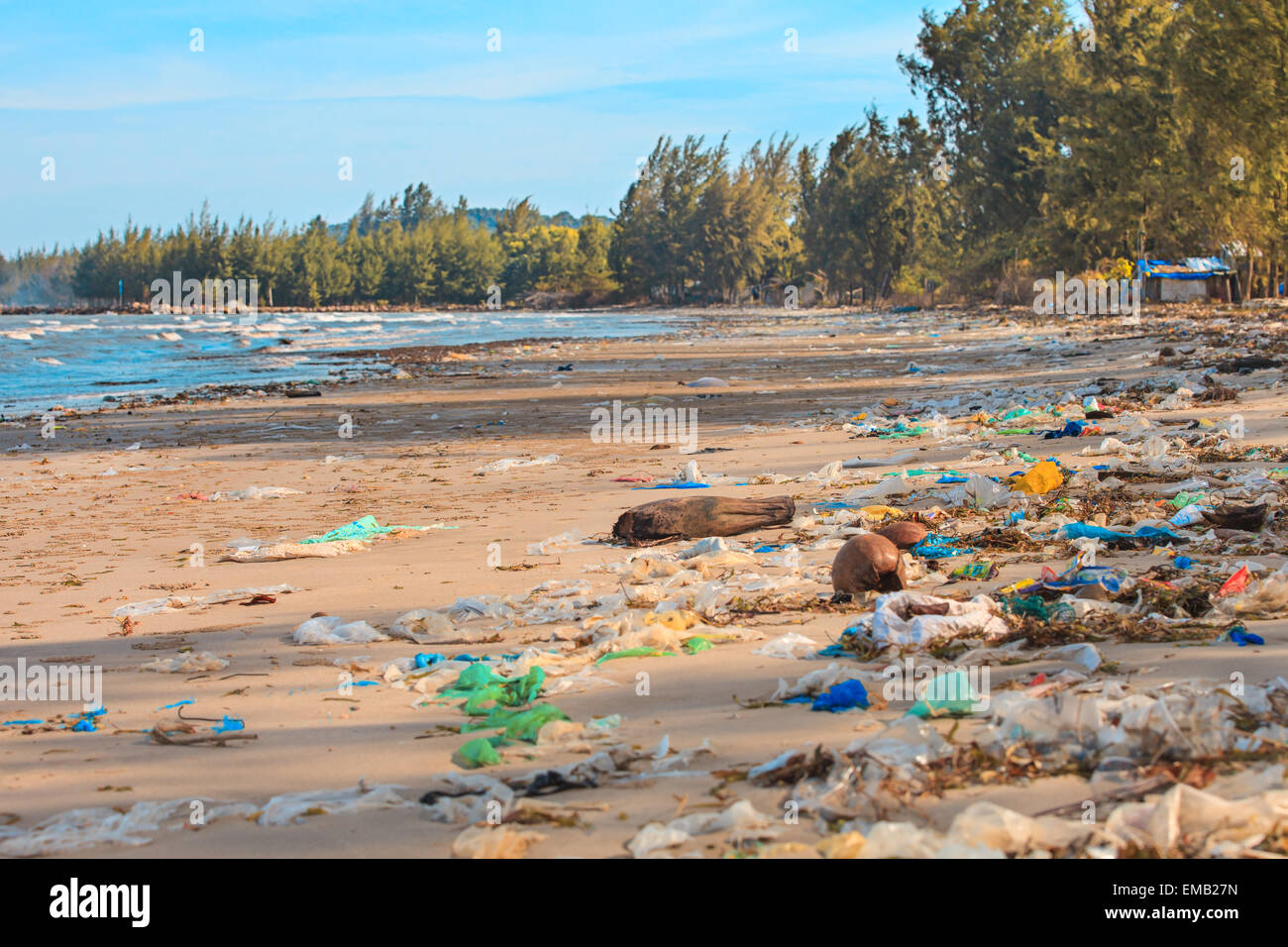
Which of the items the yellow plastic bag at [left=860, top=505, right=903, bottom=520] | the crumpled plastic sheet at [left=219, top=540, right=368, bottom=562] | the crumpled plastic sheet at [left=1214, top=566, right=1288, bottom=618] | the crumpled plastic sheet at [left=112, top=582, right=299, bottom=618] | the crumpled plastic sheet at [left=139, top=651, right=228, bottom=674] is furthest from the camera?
the yellow plastic bag at [left=860, top=505, right=903, bottom=520]

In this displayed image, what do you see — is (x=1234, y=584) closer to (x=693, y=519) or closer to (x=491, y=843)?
(x=693, y=519)

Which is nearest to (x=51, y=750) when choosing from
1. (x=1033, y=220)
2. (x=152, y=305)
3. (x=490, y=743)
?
(x=490, y=743)

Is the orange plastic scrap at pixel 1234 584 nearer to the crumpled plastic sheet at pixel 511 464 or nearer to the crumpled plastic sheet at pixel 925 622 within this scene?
the crumpled plastic sheet at pixel 925 622

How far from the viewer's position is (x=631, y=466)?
9.87 m

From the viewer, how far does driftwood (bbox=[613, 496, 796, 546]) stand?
6.45 metres

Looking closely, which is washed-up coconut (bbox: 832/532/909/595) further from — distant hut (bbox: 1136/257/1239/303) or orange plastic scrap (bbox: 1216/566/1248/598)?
distant hut (bbox: 1136/257/1239/303)

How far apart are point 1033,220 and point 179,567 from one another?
4337cm

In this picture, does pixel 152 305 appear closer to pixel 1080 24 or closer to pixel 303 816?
pixel 1080 24

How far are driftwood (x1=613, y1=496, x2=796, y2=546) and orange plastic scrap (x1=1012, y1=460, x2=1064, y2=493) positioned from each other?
1.84 meters

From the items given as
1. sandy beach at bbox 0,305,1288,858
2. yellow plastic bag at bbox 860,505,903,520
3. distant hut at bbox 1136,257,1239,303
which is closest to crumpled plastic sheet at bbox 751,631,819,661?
sandy beach at bbox 0,305,1288,858

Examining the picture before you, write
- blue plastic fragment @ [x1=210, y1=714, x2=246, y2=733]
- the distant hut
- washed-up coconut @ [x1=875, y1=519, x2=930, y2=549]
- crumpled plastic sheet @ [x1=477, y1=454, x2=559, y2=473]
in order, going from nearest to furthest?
blue plastic fragment @ [x1=210, y1=714, x2=246, y2=733]
washed-up coconut @ [x1=875, y1=519, x2=930, y2=549]
crumpled plastic sheet @ [x1=477, y1=454, x2=559, y2=473]
the distant hut

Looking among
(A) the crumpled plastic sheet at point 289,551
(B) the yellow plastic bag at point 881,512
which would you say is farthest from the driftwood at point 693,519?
(A) the crumpled plastic sheet at point 289,551

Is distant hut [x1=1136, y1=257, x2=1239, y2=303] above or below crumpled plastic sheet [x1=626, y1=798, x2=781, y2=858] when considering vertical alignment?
above

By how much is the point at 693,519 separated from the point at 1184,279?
4673cm
